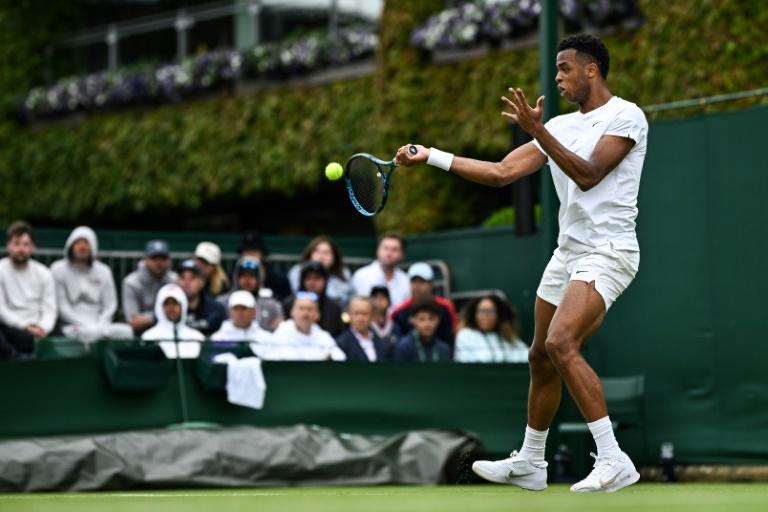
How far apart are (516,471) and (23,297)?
603cm

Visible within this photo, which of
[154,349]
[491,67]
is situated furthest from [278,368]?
[491,67]

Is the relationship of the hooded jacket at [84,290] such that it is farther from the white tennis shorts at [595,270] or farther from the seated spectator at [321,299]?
the white tennis shorts at [595,270]

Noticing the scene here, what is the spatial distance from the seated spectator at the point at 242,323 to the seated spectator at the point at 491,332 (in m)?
1.73

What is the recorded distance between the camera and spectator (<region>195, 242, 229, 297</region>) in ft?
46.8

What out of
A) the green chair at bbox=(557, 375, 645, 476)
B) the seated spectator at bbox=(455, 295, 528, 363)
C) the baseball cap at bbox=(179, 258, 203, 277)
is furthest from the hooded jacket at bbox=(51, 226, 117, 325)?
the green chair at bbox=(557, 375, 645, 476)

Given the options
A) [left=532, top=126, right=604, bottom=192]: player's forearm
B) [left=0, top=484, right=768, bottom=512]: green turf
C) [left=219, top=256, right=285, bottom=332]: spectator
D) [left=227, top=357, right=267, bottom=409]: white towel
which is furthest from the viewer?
[left=219, top=256, right=285, bottom=332]: spectator

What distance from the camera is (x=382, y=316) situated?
14.1 m

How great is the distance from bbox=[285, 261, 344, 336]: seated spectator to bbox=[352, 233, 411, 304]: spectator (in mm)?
910

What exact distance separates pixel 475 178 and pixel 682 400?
18.3ft

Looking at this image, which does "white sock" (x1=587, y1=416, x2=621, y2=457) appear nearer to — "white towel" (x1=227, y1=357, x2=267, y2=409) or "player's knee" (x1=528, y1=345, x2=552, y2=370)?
"player's knee" (x1=528, y1=345, x2=552, y2=370)

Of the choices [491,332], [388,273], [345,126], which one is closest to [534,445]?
[491,332]

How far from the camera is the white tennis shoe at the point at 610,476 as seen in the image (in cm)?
773

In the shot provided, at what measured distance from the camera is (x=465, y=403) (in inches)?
508

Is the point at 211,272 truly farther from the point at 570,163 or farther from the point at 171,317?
the point at 570,163
